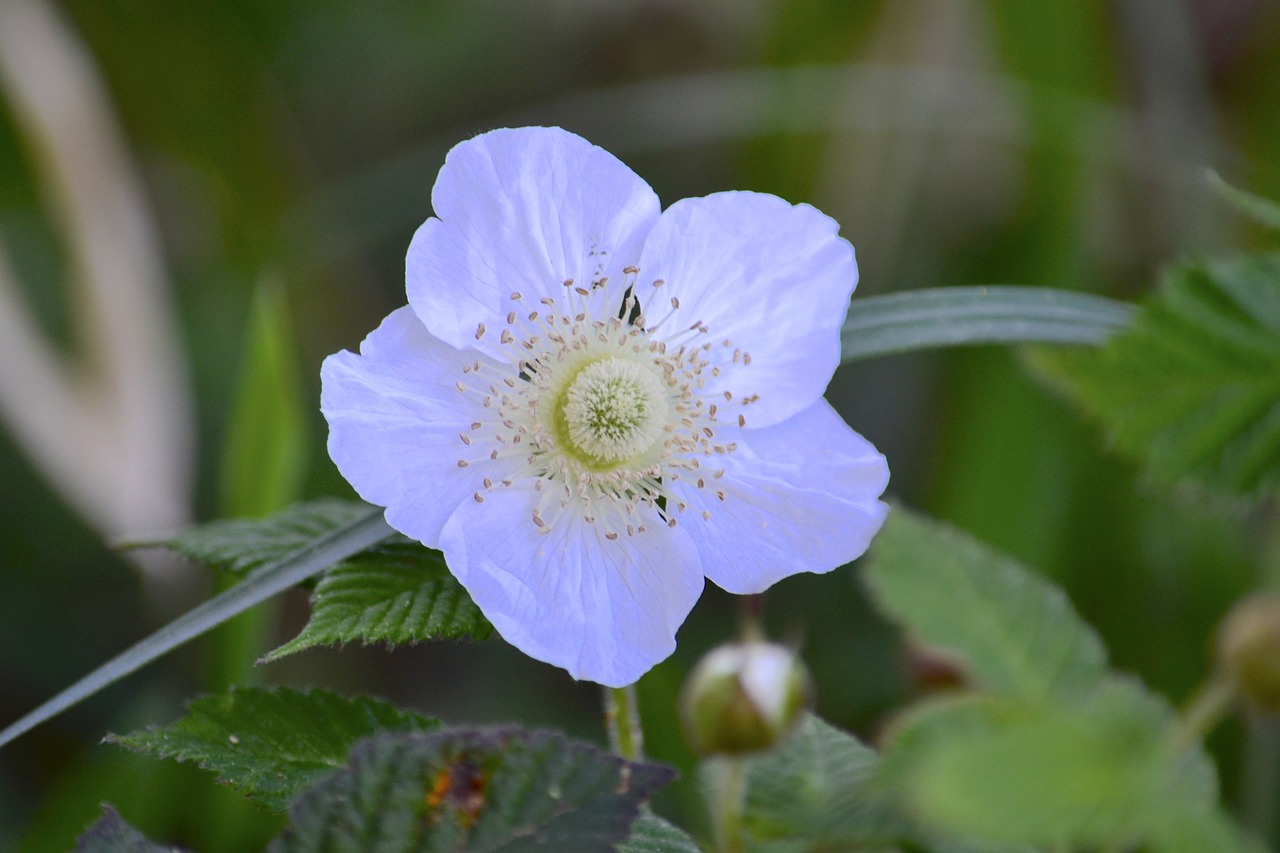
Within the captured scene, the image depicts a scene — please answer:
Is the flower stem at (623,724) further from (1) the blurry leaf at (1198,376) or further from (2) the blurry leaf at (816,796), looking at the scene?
(1) the blurry leaf at (1198,376)

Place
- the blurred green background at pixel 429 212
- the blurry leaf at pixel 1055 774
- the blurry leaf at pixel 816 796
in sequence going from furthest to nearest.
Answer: the blurred green background at pixel 429 212 < the blurry leaf at pixel 816 796 < the blurry leaf at pixel 1055 774

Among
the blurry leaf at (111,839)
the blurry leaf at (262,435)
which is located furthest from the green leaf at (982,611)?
the blurry leaf at (262,435)

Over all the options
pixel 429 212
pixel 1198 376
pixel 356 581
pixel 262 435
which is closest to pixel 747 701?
pixel 356 581

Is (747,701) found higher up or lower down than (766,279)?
lower down

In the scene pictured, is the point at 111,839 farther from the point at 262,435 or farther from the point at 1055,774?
the point at 262,435

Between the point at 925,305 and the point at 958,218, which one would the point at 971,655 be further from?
the point at 958,218

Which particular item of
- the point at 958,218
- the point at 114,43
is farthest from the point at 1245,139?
the point at 114,43

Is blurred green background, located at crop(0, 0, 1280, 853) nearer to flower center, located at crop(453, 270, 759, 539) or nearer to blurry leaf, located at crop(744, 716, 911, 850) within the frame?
flower center, located at crop(453, 270, 759, 539)
